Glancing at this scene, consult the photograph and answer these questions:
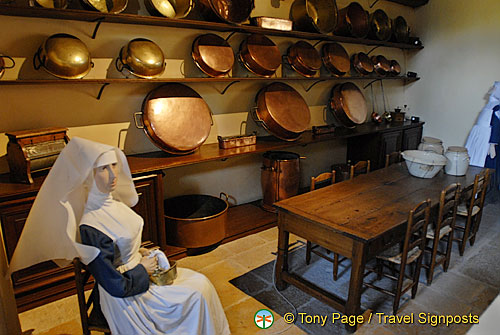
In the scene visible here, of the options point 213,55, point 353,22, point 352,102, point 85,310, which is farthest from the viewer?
point 352,102

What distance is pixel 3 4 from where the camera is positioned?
1.97 meters

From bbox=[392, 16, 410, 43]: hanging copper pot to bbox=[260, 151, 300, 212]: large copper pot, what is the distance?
2.72 m

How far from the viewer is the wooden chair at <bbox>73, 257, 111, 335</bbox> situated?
61.0 inches

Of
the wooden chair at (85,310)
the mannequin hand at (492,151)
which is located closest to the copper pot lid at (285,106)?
the wooden chair at (85,310)

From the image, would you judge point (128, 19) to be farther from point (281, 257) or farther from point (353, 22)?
point (353, 22)

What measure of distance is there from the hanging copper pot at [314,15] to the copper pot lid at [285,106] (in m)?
0.66

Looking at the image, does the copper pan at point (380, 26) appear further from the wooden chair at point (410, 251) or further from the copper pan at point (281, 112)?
the wooden chair at point (410, 251)

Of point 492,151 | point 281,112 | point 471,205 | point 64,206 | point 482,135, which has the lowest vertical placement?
point 471,205

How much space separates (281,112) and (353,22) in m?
1.67

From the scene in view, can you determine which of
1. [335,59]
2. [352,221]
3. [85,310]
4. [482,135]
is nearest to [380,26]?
[335,59]

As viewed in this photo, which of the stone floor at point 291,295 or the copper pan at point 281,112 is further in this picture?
the copper pan at point 281,112

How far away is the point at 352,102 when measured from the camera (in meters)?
4.36

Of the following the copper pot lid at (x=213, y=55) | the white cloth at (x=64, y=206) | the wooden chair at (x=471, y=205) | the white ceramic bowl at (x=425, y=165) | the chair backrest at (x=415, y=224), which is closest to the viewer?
the white cloth at (x=64, y=206)

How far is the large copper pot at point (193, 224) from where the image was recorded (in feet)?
9.14
